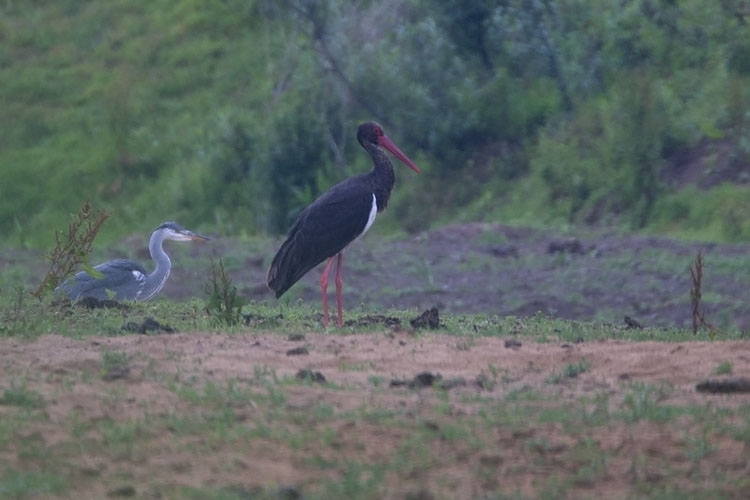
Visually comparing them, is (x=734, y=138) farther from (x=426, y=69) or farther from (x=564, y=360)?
(x=564, y=360)

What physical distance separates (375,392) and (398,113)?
15.4 meters

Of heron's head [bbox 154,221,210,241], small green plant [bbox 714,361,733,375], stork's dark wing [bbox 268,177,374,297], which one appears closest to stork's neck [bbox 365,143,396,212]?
stork's dark wing [bbox 268,177,374,297]

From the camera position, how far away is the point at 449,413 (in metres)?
6.46

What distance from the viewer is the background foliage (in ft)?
61.6

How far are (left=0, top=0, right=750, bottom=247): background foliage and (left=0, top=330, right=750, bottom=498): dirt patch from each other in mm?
9015

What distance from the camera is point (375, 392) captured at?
6.94 metres

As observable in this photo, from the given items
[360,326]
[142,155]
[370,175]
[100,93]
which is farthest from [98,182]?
[360,326]

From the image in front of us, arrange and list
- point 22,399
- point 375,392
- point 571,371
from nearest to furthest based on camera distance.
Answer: point 22,399
point 375,392
point 571,371

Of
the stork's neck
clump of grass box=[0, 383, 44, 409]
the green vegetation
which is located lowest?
the green vegetation

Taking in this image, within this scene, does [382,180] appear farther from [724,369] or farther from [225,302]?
[724,369]

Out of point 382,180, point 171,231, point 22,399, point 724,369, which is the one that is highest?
point 382,180

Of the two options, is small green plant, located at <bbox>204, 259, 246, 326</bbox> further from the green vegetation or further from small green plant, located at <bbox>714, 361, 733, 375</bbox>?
small green plant, located at <bbox>714, 361, 733, 375</bbox>

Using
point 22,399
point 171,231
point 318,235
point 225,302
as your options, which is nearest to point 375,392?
point 22,399

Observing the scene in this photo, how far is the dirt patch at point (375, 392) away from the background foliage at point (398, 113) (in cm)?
901
